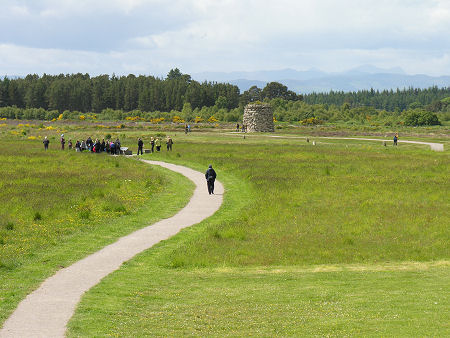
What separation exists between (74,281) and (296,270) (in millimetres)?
6180

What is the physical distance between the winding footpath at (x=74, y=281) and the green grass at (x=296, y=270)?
39cm

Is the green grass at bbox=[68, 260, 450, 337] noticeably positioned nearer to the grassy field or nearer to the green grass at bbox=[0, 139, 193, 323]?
the grassy field

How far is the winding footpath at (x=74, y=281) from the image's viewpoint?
1105 centimetres

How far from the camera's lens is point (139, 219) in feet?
79.9

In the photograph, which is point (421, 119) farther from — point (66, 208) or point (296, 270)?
point (296, 270)

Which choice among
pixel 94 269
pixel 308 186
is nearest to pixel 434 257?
pixel 94 269

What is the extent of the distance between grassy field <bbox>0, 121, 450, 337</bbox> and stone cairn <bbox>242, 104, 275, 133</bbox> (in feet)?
191

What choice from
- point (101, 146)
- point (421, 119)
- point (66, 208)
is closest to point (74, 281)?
point (66, 208)

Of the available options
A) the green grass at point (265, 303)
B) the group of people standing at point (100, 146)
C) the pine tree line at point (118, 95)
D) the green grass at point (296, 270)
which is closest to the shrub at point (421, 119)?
the pine tree line at point (118, 95)

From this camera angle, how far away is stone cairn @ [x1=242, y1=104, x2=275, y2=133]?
9288 cm

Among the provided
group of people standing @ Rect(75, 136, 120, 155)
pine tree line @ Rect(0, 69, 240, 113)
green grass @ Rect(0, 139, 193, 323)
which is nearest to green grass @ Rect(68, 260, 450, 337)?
green grass @ Rect(0, 139, 193, 323)

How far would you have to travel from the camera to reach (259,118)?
93.1 m

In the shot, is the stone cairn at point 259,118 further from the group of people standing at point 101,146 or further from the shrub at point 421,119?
the group of people standing at point 101,146

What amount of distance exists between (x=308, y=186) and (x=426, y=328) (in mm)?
22125
